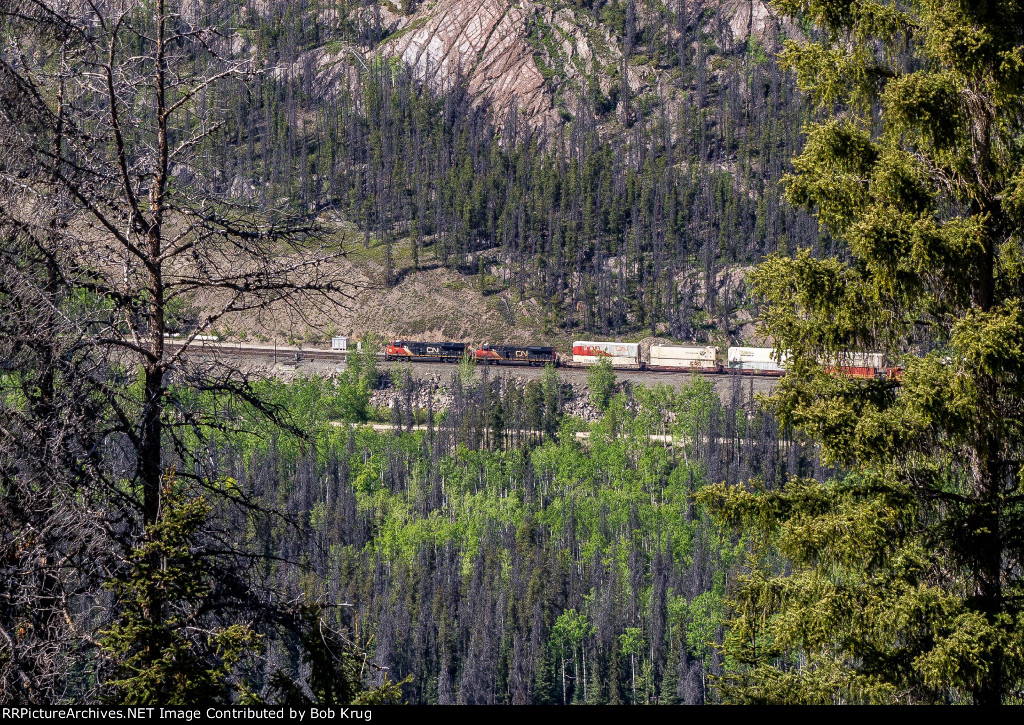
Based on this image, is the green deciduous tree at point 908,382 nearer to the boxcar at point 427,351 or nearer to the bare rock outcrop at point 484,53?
the boxcar at point 427,351

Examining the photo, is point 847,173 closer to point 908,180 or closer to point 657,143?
point 908,180

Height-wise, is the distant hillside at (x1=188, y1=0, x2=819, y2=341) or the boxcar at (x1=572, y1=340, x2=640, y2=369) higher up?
the distant hillside at (x1=188, y1=0, x2=819, y2=341)

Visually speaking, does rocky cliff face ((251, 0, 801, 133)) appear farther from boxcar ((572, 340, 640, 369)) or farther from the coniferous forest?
the coniferous forest

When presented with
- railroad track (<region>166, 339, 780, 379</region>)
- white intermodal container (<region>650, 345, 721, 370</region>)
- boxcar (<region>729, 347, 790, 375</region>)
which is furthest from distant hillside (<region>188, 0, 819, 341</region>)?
white intermodal container (<region>650, 345, 721, 370</region>)

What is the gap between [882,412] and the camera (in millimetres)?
10070

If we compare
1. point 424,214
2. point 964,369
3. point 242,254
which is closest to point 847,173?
point 964,369

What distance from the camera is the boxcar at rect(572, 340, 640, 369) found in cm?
11156

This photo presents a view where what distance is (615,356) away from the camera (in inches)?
4424

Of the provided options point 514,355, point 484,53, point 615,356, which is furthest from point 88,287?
point 484,53

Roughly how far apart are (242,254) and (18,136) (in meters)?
2.14

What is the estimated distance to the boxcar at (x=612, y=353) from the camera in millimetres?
111562

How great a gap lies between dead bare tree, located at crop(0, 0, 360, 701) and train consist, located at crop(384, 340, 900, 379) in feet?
321

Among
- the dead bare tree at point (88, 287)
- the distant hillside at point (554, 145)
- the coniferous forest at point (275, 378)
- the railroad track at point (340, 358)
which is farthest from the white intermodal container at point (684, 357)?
the dead bare tree at point (88, 287)

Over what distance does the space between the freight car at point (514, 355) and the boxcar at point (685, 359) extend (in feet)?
35.2
